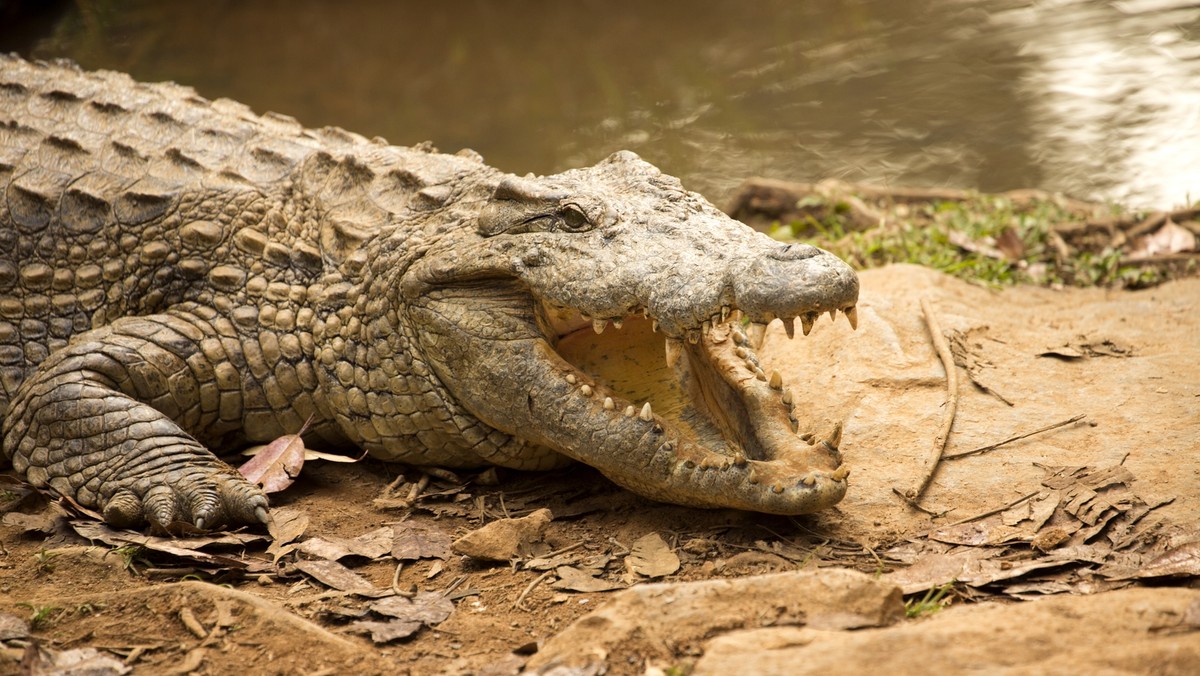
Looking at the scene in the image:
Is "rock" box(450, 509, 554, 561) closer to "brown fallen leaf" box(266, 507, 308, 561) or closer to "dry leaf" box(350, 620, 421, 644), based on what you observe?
"dry leaf" box(350, 620, 421, 644)

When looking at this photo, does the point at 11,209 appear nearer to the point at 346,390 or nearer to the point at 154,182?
the point at 154,182

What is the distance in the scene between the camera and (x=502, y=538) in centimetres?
340

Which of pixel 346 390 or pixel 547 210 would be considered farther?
pixel 346 390

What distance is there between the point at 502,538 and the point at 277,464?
1.06m

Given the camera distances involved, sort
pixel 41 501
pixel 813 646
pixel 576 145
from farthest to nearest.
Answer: pixel 576 145 → pixel 41 501 → pixel 813 646

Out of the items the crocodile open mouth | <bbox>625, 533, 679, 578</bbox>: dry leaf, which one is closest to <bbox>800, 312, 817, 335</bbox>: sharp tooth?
the crocodile open mouth

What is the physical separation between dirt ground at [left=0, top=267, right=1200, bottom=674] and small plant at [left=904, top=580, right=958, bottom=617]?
20 mm

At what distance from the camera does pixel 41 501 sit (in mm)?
3963

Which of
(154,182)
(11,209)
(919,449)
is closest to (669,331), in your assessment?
(919,449)

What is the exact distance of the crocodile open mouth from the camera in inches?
134

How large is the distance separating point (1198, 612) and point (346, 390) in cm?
279

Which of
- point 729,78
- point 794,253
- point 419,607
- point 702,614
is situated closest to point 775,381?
point 794,253

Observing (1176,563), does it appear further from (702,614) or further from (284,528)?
(284,528)

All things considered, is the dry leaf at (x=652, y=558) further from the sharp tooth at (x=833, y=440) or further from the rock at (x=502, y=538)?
the sharp tooth at (x=833, y=440)
